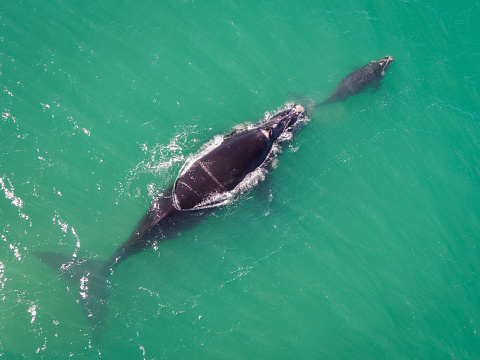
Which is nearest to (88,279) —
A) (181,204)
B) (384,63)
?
(181,204)

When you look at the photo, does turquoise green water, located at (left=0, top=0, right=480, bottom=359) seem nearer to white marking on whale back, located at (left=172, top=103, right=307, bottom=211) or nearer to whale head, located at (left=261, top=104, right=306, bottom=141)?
white marking on whale back, located at (left=172, top=103, right=307, bottom=211)

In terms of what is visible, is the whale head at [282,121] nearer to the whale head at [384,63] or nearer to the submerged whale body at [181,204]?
the submerged whale body at [181,204]

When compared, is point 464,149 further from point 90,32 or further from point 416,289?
point 90,32

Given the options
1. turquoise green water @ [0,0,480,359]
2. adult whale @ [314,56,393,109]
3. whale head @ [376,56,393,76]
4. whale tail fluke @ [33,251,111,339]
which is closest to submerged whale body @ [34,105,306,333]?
whale tail fluke @ [33,251,111,339]

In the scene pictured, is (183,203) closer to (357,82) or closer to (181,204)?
(181,204)

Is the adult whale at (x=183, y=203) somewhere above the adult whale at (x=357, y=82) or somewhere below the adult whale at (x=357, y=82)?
above

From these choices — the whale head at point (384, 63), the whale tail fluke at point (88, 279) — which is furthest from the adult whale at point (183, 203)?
the whale head at point (384, 63)
